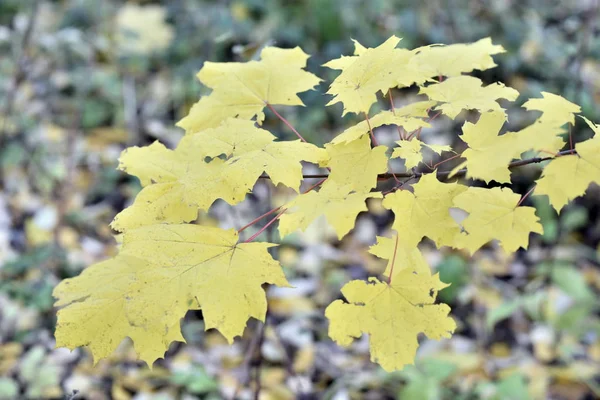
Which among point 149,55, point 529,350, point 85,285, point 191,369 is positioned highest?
point 85,285

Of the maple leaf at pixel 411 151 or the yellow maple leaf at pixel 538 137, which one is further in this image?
the maple leaf at pixel 411 151

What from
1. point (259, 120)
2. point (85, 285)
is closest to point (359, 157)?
point (259, 120)

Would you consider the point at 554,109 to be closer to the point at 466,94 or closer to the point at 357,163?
the point at 466,94

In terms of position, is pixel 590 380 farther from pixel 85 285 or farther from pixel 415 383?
pixel 85 285

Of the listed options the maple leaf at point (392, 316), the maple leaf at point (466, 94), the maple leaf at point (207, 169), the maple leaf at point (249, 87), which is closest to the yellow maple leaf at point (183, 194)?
the maple leaf at point (207, 169)

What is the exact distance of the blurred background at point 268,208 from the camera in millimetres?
1883

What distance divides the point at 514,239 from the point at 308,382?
1314 mm

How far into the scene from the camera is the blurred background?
6.18 ft

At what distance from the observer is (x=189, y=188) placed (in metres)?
0.85

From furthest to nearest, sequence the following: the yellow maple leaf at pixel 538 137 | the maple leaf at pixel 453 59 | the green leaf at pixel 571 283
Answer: the green leaf at pixel 571 283 < the maple leaf at pixel 453 59 < the yellow maple leaf at pixel 538 137

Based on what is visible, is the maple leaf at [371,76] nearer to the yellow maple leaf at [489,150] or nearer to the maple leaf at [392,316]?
the yellow maple leaf at [489,150]

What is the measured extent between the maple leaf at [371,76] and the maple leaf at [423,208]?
0.14 meters

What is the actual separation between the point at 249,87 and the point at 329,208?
374 mm

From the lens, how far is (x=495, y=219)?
81 cm
